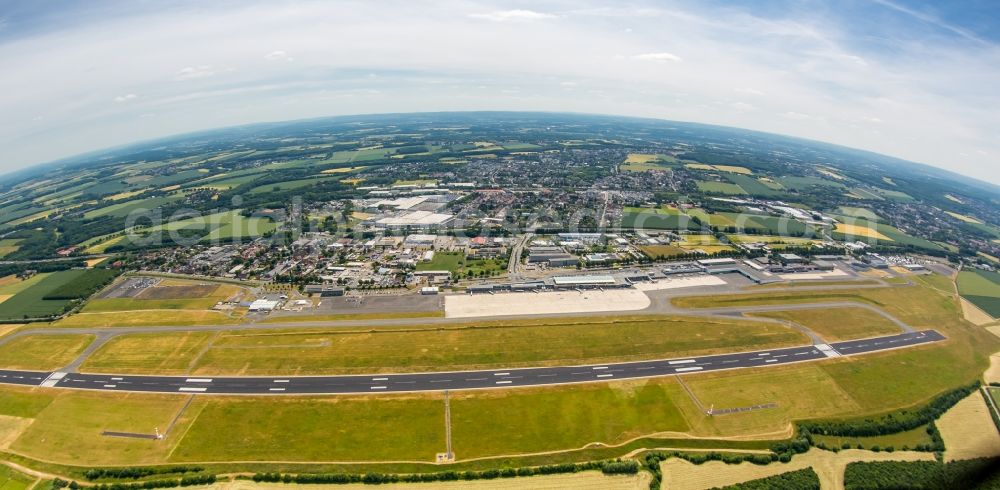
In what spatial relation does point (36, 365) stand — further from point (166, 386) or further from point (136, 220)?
point (136, 220)

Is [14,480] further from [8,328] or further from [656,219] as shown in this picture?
[656,219]

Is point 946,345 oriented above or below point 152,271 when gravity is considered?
below

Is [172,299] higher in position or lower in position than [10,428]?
higher

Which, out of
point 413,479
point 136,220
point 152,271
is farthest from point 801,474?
point 136,220

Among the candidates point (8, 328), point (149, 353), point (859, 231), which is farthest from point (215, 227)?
point (859, 231)

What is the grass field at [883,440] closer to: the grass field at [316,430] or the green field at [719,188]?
the grass field at [316,430]

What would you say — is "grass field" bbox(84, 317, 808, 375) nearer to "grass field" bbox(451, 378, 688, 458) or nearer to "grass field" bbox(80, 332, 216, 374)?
"grass field" bbox(80, 332, 216, 374)

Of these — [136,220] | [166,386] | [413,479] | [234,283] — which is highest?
[136,220]
